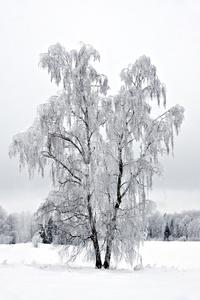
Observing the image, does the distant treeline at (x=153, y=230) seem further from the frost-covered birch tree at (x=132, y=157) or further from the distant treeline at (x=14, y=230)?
the frost-covered birch tree at (x=132, y=157)

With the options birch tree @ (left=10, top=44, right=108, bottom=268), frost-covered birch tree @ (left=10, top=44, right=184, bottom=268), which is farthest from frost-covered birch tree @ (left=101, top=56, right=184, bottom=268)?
birch tree @ (left=10, top=44, right=108, bottom=268)

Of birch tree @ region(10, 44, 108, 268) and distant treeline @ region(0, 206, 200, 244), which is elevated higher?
birch tree @ region(10, 44, 108, 268)

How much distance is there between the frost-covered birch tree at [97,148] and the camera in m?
10.7

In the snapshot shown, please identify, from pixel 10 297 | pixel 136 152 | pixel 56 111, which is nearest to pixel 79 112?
pixel 56 111

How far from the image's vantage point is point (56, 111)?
34.9 feet

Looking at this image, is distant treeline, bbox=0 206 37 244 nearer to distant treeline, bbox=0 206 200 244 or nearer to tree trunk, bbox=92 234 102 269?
distant treeline, bbox=0 206 200 244

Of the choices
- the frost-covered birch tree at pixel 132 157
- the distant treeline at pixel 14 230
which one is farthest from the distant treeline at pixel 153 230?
the frost-covered birch tree at pixel 132 157

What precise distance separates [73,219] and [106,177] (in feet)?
6.68

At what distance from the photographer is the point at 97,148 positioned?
10617 mm

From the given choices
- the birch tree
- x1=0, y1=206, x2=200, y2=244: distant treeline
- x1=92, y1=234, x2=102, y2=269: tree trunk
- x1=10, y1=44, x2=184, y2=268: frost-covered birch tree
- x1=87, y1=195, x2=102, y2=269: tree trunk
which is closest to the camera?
the birch tree

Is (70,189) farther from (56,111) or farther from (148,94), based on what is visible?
(148,94)

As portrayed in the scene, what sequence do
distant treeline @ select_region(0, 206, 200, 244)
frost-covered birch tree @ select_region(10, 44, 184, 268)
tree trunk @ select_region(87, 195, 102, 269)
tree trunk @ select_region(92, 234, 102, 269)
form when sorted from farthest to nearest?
distant treeline @ select_region(0, 206, 200, 244) < tree trunk @ select_region(92, 234, 102, 269) < tree trunk @ select_region(87, 195, 102, 269) < frost-covered birch tree @ select_region(10, 44, 184, 268)

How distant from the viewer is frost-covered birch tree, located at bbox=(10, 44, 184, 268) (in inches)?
420

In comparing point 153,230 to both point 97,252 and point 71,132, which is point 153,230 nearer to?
point 97,252
